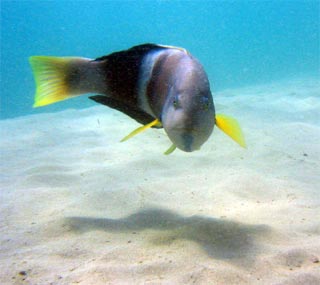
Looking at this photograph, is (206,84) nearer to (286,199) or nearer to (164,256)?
(164,256)

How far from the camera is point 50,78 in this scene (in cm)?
269

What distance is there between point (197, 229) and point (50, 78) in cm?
206

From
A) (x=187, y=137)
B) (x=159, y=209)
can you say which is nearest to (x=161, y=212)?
(x=159, y=209)

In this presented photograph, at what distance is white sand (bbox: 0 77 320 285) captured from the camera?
7.80ft

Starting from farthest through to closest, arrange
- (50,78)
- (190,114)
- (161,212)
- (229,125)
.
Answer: (161,212), (50,78), (229,125), (190,114)

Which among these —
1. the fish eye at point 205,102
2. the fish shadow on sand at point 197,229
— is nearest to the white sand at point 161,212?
the fish shadow on sand at point 197,229

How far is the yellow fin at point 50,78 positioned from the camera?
8.66ft

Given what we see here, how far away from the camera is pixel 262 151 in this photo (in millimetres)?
5789

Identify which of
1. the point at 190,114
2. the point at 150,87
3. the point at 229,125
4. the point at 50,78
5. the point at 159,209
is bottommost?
the point at 159,209

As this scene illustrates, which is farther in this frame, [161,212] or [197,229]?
[161,212]

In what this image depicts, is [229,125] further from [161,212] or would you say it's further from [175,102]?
[161,212]

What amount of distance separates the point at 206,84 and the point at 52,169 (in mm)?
3785

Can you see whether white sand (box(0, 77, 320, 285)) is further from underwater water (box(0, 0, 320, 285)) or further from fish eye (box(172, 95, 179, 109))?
fish eye (box(172, 95, 179, 109))

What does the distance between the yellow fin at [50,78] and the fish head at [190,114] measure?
1184 millimetres
